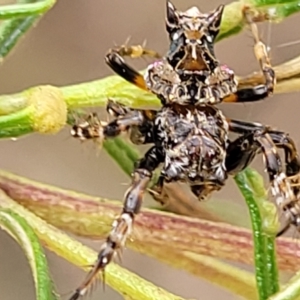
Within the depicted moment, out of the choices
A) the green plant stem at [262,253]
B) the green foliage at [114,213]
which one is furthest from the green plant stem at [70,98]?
the green plant stem at [262,253]

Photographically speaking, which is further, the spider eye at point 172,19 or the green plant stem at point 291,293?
the spider eye at point 172,19

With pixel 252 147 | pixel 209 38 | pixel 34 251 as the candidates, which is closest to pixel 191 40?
pixel 209 38

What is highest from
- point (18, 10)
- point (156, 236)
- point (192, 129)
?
point (18, 10)

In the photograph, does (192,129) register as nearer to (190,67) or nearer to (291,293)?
(190,67)

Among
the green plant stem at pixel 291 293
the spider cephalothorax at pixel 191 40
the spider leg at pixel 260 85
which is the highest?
the spider cephalothorax at pixel 191 40

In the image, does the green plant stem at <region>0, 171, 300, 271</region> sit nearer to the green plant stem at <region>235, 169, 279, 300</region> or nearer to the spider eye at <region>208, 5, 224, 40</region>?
the green plant stem at <region>235, 169, 279, 300</region>

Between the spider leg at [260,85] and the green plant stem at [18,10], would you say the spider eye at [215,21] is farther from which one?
the green plant stem at [18,10]
